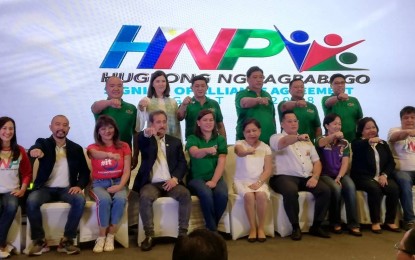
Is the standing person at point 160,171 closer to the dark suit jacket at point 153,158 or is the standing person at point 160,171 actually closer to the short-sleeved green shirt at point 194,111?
the dark suit jacket at point 153,158

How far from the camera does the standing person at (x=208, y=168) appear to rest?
11.4ft

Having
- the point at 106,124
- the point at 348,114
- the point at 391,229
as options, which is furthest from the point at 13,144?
the point at 391,229

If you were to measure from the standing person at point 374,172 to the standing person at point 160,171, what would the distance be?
5.47 ft

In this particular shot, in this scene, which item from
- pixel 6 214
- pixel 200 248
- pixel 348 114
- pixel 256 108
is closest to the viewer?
pixel 200 248

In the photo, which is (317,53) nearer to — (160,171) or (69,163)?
(160,171)

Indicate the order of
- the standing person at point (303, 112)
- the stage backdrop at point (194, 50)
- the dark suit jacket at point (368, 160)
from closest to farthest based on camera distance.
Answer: the dark suit jacket at point (368, 160) < the standing person at point (303, 112) < the stage backdrop at point (194, 50)

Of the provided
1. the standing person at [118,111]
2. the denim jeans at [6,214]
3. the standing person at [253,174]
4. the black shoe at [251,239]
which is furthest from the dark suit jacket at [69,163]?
the black shoe at [251,239]

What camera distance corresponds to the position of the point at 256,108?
4.16 metres

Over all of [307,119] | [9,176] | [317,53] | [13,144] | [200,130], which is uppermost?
[317,53]

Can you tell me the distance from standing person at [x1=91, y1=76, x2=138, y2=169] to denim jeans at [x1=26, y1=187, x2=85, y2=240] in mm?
731

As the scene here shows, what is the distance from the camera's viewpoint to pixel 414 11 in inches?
211

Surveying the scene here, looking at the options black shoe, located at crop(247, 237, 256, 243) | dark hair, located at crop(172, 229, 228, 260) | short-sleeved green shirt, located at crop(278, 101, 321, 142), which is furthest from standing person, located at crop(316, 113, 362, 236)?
dark hair, located at crop(172, 229, 228, 260)

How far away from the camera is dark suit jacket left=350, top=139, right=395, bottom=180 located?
3945 mm

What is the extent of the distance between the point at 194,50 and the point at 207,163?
70.5 inches
